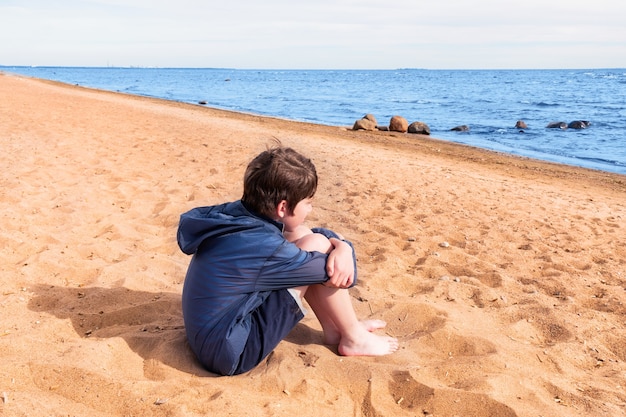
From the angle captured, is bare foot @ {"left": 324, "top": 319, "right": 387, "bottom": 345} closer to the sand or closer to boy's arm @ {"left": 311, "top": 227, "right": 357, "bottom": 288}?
the sand

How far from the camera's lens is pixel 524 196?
7266mm

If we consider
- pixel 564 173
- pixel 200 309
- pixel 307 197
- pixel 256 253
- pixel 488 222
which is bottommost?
pixel 564 173

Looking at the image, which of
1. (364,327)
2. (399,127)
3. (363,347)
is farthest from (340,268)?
(399,127)

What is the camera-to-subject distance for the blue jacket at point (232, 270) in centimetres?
252

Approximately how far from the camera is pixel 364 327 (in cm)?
316

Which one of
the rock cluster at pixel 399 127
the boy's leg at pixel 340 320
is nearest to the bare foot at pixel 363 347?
the boy's leg at pixel 340 320

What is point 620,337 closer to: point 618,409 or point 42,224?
point 618,409

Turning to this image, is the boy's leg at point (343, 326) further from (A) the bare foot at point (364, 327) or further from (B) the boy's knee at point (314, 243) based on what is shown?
(B) the boy's knee at point (314, 243)

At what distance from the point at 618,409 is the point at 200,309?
1.97 meters

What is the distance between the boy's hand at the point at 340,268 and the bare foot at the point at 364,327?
510 mm

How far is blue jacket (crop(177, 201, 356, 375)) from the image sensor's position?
252 cm

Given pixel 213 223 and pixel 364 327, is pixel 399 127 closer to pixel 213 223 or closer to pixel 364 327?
pixel 364 327

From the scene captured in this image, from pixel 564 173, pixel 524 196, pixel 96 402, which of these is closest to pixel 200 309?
pixel 96 402

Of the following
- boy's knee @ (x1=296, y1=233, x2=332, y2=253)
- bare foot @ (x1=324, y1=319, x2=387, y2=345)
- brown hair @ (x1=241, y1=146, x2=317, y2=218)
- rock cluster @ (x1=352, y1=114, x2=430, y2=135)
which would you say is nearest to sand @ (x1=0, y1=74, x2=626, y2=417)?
bare foot @ (x1=324, y1=319, x2=387, y2=345)
